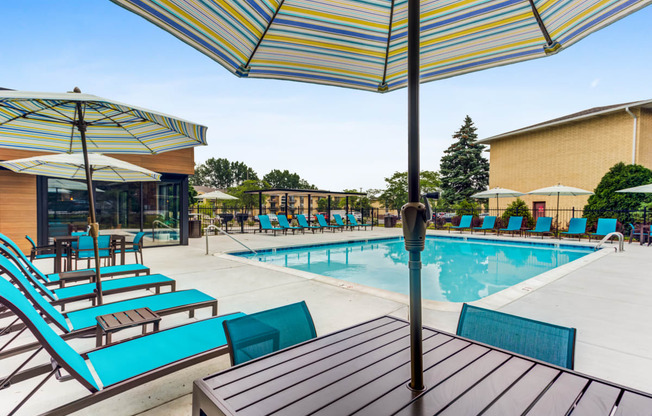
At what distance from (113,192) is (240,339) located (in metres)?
9.62

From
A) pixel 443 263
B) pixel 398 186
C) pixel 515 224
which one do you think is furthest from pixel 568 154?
pixel 443 263

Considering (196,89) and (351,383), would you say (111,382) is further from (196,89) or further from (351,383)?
(196,89)

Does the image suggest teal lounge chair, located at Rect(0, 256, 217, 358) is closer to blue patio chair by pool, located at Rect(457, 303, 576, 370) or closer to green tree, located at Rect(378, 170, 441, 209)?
blue patio chair by pool, located at Rect(457, 303, 576, 370)

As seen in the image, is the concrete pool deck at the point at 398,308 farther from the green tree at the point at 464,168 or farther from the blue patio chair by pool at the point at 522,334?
the green tree at the point at 464,168

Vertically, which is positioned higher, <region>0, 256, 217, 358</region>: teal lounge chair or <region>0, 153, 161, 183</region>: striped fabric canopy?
Result: <region>0, 153, 161, 183</region>: striped fabric canopy

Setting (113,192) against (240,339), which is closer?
(240,339)

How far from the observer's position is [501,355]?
133 centimetres

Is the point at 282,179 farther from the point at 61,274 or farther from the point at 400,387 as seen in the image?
the point at 400,387

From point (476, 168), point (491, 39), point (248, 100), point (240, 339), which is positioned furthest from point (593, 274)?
point (476, 168)

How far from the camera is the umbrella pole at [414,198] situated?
1053 millimetres

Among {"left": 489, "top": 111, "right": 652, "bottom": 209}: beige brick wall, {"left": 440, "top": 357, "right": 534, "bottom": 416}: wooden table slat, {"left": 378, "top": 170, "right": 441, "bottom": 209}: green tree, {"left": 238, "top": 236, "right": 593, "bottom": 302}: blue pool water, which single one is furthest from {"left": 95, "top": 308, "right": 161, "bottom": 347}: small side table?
{"left": 378, "top": 170, "right": 441, "bottom": 209}: green tree

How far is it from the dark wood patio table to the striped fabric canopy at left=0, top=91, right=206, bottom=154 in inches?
93.7

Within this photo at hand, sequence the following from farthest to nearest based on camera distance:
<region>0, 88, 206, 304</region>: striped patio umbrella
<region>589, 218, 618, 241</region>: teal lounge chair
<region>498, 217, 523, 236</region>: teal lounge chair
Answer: <region>498, 217, 523, 236</region>: teal lounge chair, <region>589, 218, 618, 241</region>: teal lounge chair, <region>0, 88, 206, 304</region>: striped patio umbrella

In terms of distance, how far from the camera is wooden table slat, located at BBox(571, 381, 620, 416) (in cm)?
95
